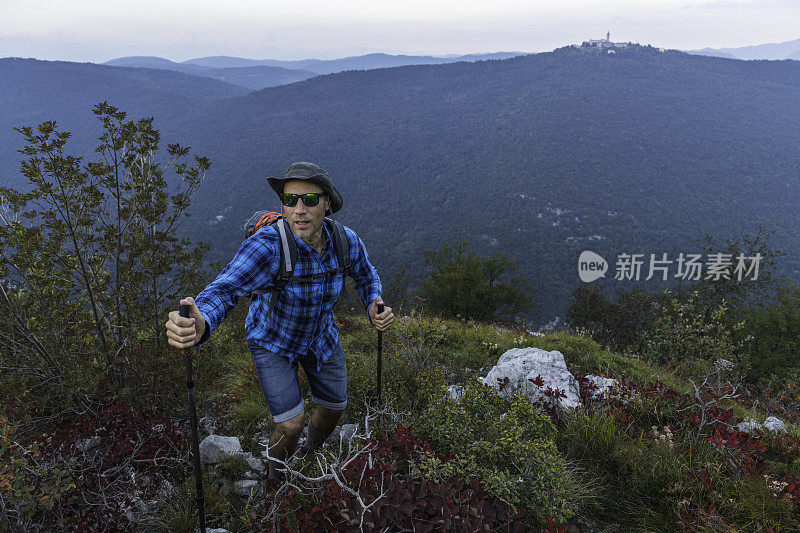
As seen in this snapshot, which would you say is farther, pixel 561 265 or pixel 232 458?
pixel 561 265

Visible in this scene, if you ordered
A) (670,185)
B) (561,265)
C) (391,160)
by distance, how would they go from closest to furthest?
(561,265)
(670,185)
(391,160)

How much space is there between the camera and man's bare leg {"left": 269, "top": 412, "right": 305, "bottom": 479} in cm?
296

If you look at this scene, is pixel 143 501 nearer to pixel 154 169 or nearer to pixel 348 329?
pixel 154 169

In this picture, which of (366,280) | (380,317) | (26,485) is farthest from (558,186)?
(26,485)

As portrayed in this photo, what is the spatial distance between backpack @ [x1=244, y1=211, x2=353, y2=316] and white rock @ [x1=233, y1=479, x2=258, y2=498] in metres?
1.56

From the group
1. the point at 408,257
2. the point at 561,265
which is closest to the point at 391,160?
the point at 408,257

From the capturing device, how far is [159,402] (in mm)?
4172

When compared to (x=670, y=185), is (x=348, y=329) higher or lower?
higher

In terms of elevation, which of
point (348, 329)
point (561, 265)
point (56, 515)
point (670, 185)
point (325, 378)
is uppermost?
point (325, 378)

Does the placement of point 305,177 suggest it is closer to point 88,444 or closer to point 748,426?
point 88,444

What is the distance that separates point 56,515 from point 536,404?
4.18m

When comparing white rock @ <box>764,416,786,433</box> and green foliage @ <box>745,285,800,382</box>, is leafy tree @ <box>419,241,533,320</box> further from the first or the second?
white rock @ <box>764,416,786,433</box>

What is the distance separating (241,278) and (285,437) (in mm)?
1306

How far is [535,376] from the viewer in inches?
182
